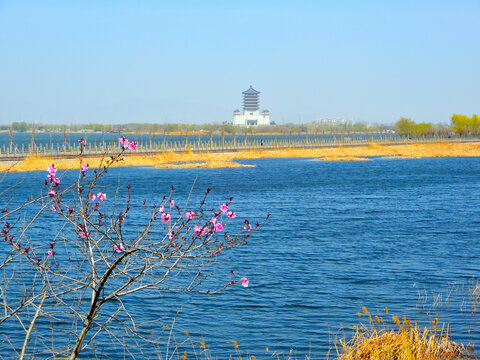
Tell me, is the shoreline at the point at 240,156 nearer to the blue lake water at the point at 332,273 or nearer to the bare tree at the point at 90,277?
the blue lake water at the point at 332,273

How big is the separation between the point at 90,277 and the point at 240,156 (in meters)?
91.9

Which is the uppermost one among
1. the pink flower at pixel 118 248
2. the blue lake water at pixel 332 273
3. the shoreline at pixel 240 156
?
the pink flower at pixel 118 248

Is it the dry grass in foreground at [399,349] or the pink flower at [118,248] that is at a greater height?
the pink flower at [118,248]

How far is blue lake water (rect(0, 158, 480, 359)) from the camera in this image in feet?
46.5

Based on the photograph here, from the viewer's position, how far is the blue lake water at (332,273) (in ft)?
46.5

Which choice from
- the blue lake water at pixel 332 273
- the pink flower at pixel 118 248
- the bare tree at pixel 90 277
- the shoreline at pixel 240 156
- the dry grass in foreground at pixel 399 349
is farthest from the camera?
the shoreline at pixel 240 156

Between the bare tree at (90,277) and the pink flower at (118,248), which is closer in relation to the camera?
the bare tree at (90,277)

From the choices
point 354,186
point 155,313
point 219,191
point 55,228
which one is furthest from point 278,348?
point 354,186

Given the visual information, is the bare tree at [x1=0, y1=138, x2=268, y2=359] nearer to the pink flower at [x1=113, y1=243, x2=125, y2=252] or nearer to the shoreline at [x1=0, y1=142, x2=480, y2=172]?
the pink flower at [x1=113, y1=243, x2=125, y2=252]

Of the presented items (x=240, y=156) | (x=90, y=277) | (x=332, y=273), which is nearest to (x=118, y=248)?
(x=90, y=277)

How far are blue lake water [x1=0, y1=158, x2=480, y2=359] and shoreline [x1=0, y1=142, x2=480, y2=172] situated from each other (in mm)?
31630

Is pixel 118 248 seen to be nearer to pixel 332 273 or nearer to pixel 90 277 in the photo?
pixel 90 277

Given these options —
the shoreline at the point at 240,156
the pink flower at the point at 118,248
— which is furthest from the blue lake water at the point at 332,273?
the shoreline at the point at 240,156

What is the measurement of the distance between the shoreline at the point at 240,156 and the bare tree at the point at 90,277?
48.4m
